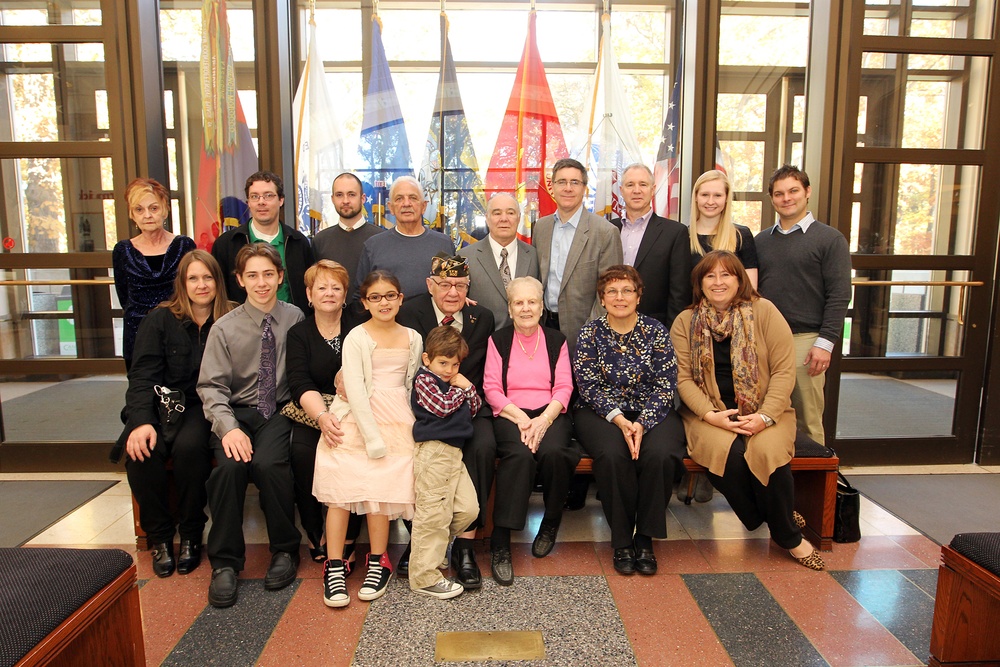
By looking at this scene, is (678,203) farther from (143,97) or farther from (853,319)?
(143,97)

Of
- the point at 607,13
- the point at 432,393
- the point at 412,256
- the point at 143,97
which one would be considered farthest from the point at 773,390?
the point at 143,97

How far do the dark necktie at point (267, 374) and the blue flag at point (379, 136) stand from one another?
152cm

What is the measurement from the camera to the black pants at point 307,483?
95.8 inches

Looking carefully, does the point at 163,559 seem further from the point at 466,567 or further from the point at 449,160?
the point at 449,160

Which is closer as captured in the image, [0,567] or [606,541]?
[0,567]

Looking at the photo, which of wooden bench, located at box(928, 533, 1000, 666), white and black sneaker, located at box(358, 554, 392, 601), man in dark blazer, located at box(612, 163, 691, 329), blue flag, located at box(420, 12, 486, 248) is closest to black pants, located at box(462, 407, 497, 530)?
white and black sneaker, located at box(358, 554, 392, 601)

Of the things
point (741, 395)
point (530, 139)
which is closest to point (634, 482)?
point (741, 395)

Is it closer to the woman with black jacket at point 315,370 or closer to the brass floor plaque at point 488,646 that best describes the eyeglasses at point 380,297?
the woman with black jacket at point 315,370

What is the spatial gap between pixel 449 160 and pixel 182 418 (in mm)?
2212

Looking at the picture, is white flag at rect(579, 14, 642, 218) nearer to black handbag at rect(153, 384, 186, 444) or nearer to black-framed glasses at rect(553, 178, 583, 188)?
black-framed glasses at rect(553, 178, 583, 188)

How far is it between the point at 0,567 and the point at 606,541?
209cm

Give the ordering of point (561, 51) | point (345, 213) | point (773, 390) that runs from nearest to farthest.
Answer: point (773, 390) → point (345, 213) → point (561, 51)

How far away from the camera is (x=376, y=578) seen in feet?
7.35

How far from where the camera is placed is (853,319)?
142 inches
